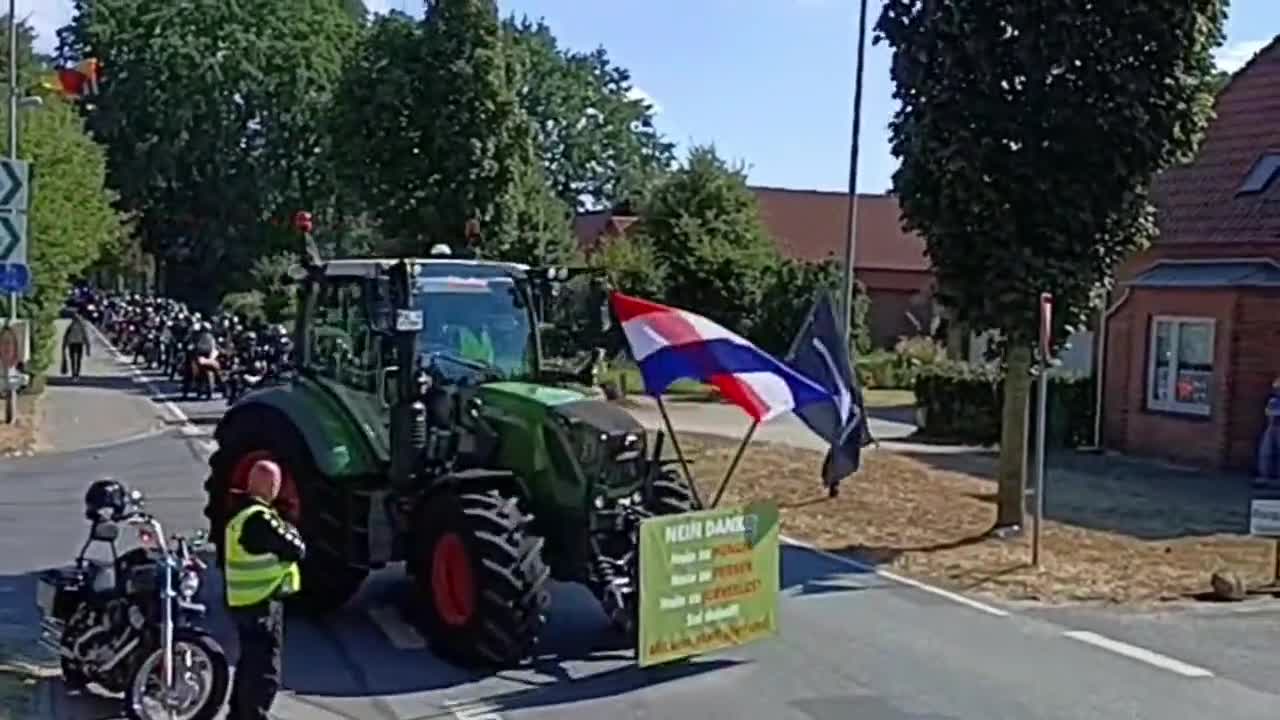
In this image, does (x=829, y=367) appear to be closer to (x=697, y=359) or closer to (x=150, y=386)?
(x=697, y=359)

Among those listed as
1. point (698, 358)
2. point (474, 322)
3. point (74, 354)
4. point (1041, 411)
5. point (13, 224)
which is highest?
point (13, 224)

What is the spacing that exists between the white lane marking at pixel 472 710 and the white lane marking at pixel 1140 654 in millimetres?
4700

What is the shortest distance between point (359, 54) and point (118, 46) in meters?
27.9

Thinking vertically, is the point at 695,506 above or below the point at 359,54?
→ below

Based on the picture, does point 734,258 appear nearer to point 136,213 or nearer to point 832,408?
point 832,408

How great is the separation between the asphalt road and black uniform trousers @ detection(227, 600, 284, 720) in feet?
3.07

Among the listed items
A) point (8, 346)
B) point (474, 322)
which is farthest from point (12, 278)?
point (474, 322)

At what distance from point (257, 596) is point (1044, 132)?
10497 millimetres

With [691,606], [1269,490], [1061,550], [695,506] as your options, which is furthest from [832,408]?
[691,606]

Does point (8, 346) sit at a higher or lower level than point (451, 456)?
higher

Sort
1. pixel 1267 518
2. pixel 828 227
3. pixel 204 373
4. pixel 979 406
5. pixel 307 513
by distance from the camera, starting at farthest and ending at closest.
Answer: pixel 828 227 → pixel 204 373 → pixel 979 406 → pixel 1267 518 → pixel 307 513

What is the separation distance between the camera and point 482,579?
10.9 m

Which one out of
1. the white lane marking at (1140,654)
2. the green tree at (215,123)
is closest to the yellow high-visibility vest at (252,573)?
the white lane marking at (1140,654)

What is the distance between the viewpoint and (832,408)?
1850 cm
